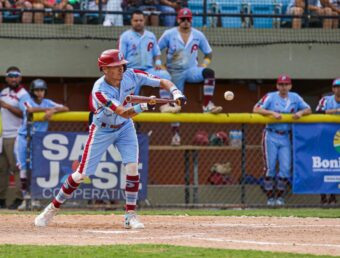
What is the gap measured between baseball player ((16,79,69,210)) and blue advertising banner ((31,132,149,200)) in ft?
0.49

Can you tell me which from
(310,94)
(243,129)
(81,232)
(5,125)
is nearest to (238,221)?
(81,232)

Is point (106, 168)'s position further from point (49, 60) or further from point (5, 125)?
point (49, 60)

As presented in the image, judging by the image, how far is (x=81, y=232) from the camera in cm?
978

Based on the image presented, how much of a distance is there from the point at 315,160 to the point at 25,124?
15.1 ft

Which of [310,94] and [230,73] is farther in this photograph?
[310,94]

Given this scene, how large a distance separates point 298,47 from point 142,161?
17.0 ft

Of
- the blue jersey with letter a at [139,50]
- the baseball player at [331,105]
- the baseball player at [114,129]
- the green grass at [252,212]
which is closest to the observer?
the baseball player at [114,129]

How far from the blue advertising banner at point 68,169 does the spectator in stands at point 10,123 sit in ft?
3.17

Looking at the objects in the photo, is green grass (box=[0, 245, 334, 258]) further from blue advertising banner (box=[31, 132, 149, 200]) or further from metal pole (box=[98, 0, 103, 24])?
metal pole (box=[98, 0, 103, 24])

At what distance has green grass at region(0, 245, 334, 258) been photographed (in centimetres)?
750

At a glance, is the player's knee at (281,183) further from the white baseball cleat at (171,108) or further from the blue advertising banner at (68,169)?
the blue advertising banner at (68,169)

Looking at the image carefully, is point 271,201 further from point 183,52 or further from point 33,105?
point 33,105

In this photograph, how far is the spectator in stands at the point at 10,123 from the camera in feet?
48.6

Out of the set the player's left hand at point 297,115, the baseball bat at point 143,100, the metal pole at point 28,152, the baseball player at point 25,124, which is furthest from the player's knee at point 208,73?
the baseball bat at point 143,100
